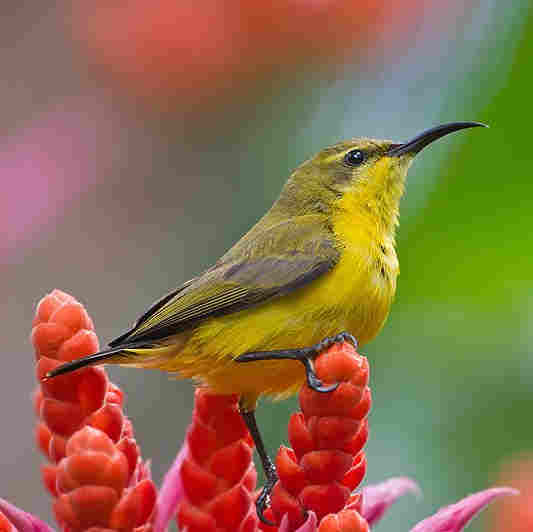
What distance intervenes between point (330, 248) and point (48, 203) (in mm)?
895

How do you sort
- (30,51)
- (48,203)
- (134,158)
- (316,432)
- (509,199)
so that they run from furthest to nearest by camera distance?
1. (30,51)
2. (134,158)
3. (48,203)
4. (509,199)
5. (316,432)

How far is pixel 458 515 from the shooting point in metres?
1.45

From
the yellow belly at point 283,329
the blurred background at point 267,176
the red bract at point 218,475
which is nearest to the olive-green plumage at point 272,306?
the yellow belly at point 283,329

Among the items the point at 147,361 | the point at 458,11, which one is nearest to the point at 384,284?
the point at 147,361

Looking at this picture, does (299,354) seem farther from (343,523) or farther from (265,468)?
(343,523)

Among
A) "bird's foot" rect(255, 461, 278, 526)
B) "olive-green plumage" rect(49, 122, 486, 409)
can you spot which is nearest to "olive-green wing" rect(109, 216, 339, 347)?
"olive-green plumage" rect(49, 122, 486, 409)

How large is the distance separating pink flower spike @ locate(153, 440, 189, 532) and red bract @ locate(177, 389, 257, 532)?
3 cm

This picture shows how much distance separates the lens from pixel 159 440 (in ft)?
11.6

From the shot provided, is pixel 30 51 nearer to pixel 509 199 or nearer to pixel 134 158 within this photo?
pixel 134 158

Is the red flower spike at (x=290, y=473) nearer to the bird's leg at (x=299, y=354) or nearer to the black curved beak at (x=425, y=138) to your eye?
the bird's leg at (x=299, y=354)

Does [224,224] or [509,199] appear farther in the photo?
[224,224]

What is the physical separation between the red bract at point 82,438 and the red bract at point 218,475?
9 centimetres

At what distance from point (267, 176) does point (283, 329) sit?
1224 mm

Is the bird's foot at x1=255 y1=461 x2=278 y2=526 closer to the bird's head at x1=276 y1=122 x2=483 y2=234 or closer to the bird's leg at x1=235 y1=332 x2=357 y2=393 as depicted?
the bird's leg at x1=235 y1=332 x2=357 y2=393
